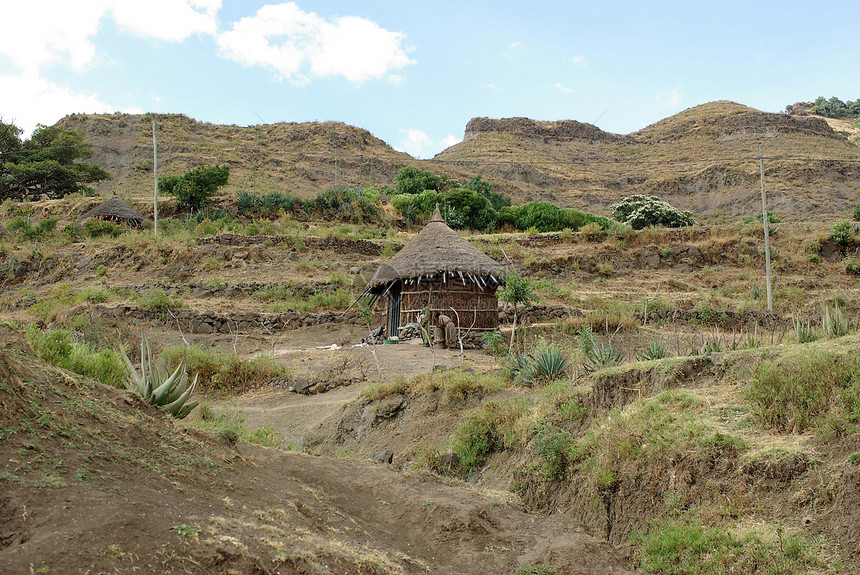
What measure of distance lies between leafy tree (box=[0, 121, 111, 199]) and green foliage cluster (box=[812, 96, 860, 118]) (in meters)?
89.0

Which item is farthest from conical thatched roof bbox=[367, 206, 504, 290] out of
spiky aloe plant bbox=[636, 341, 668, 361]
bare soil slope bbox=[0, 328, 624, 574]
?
bare soil slope bbox=[0, 328, 624, 574]

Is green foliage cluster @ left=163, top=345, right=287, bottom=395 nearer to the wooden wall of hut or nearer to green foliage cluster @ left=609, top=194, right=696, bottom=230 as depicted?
the wooden wall of hut

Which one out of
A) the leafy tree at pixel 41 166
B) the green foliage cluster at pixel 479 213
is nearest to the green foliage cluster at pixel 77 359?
the green foliage cluster at pixel 479 213

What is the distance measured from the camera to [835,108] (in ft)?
294

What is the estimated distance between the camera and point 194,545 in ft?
10.8

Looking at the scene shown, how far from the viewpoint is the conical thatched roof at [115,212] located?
29453 mm

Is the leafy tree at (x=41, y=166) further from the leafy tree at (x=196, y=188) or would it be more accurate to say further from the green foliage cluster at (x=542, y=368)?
the green foliage cluster at (x=542, y=368)

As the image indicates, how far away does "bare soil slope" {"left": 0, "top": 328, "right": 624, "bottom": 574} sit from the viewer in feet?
10.3

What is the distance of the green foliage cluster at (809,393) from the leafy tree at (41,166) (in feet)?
129

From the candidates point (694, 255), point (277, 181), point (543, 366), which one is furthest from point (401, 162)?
point (543, 366)

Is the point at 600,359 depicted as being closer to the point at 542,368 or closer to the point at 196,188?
the point at 542,368

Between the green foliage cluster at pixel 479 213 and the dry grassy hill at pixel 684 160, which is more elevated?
the dry grassy hill at pixel 684 160

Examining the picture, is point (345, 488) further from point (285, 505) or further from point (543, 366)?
point (543, 366)

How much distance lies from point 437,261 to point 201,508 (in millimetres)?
14159
